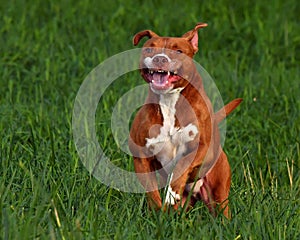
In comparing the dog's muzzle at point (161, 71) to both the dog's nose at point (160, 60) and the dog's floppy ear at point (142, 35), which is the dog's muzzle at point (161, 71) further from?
the dog's floppy ear at point (142, 35)

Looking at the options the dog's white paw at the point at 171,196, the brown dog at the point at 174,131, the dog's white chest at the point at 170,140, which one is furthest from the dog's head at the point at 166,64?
the dog's white paw at the point at 171,196

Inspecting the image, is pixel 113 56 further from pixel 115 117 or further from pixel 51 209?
pixel 51 209

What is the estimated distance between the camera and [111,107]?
268 inches

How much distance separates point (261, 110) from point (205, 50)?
164 centimetres

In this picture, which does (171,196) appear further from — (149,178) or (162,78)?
(162,78)

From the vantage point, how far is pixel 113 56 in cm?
804

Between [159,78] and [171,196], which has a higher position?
[159,78]

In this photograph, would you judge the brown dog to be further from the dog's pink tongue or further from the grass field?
the grass field

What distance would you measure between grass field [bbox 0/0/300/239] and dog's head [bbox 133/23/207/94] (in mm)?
609

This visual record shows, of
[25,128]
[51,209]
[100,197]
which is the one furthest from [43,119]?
[51,209]

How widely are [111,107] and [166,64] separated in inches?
93.9

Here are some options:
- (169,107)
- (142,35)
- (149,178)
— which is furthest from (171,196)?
(142,35)

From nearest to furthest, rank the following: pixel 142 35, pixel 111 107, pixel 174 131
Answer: pixel 174 131 < pixel 142 35 < pixel 111 107

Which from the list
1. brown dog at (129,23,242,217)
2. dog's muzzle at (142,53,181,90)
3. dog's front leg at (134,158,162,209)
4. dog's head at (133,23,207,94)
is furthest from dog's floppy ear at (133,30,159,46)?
dog's front leg at (134,158,162,209)
